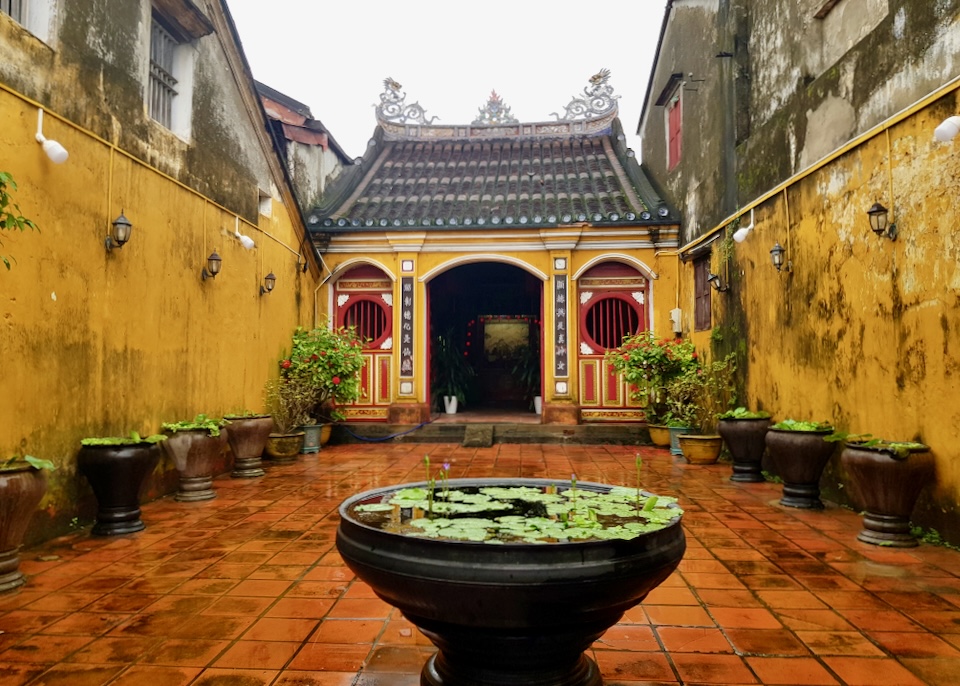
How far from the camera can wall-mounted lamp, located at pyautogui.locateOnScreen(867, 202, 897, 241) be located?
450cm

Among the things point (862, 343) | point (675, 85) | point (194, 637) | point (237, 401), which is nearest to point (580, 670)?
point (194, 637)

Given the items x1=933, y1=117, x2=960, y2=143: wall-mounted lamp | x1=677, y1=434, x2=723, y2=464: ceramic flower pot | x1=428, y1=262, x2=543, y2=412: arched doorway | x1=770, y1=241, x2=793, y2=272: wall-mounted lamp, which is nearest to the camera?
x1=933, y1=117, x2=960, y2=143: wall-mounted lamp

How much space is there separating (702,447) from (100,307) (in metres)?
6.49

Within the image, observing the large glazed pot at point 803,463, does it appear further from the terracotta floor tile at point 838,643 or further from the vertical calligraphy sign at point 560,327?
the vertical calligraphy sign at point 560,327

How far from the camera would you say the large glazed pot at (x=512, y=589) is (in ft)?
5.63

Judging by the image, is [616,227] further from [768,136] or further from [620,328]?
[768,136]

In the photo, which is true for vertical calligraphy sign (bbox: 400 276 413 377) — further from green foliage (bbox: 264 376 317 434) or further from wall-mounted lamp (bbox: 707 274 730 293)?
wall-mounted lamp (bbox: 707 274 730 293)

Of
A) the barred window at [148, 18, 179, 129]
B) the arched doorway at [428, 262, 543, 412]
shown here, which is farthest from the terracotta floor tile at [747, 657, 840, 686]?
the arched doorway at [428, 262, 543, 412]

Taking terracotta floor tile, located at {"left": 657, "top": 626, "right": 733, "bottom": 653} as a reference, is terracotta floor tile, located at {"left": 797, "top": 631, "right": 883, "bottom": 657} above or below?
above

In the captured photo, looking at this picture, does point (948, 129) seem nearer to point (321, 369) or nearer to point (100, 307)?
point (100, 307)

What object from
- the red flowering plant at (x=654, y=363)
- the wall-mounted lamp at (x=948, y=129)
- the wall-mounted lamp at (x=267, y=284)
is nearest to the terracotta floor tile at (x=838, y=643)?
the wall-mounted lamp at (x=948, y=129)

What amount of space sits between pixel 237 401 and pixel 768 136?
6.67 metres

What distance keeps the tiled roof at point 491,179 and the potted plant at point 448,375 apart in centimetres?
274

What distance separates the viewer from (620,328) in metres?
10.3
